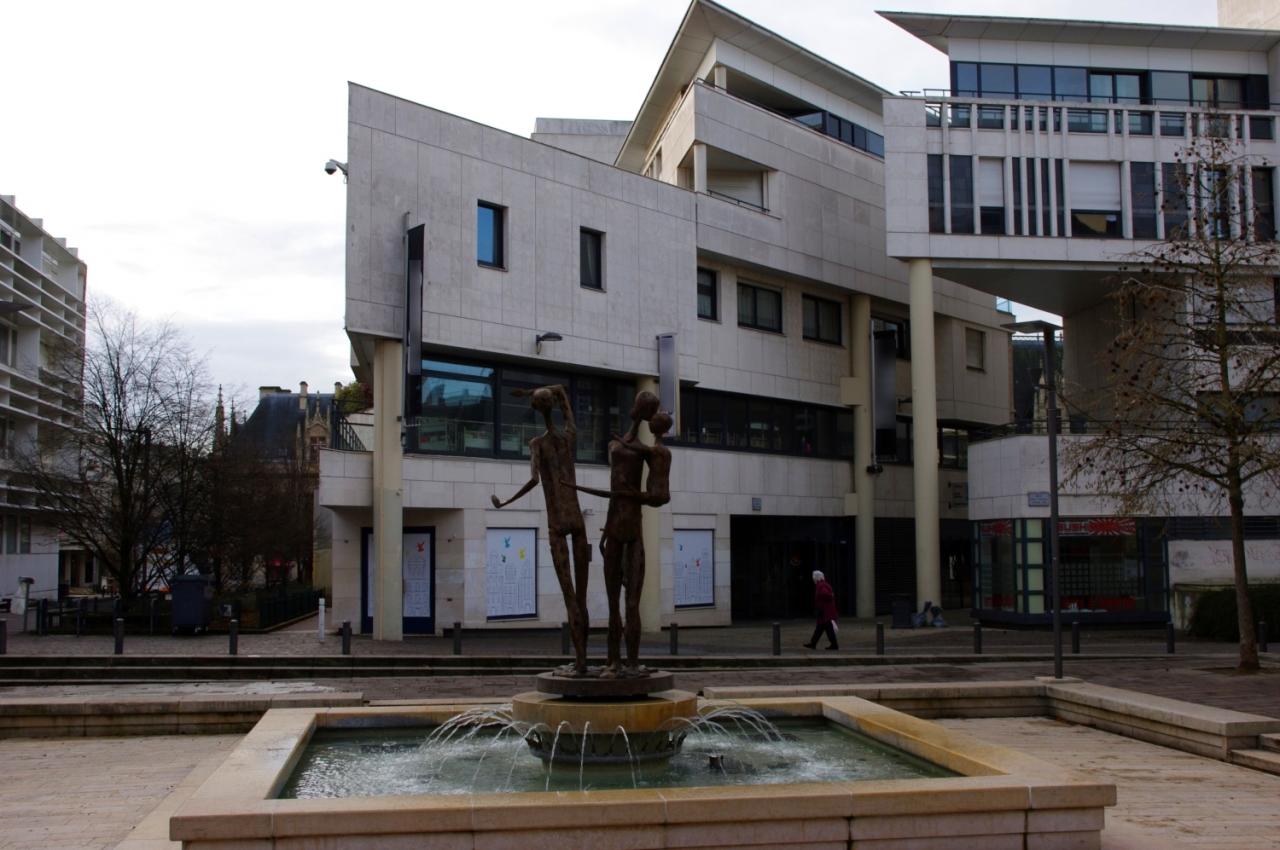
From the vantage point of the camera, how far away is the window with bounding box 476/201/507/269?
93.2ft

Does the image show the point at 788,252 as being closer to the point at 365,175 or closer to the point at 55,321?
the point at 365,175

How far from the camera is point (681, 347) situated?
106 feet

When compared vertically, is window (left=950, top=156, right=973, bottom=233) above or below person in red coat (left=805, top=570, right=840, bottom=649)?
above

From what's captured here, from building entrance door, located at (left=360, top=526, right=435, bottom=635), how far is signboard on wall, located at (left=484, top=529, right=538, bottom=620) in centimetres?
129

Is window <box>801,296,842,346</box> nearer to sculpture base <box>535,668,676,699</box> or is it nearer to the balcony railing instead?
the balcony railing

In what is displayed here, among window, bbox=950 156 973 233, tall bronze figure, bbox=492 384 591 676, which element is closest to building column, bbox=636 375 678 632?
window, bbox=950 156 973 233

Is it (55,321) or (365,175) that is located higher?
(55,321)

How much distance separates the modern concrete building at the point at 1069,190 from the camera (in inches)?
1275

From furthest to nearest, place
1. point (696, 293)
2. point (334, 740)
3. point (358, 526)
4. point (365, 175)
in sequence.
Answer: point (696, 293) < point (358, 526) < point (365, 175) < point (334, 740)

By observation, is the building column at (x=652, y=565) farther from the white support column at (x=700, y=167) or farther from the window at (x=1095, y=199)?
the window at (x=1095, y=199)

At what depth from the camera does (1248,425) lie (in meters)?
19.9

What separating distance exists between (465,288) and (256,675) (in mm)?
10496

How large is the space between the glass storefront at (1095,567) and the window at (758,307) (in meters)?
8.96

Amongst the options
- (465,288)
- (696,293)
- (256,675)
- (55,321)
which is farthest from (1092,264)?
(55,321)
